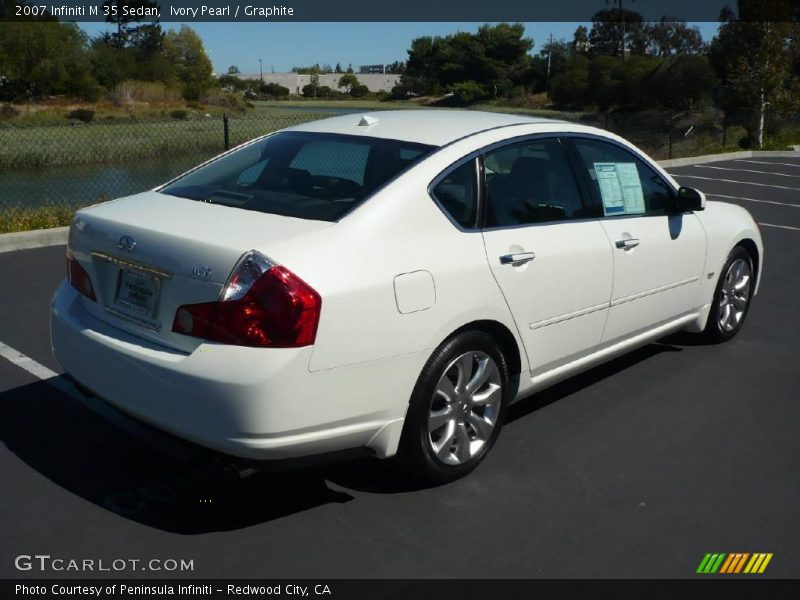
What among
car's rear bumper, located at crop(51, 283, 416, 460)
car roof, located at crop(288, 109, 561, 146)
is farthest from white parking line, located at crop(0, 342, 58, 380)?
car roof, located at crop(288, 109, 561, 146)

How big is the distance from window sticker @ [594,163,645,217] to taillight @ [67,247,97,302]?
8.65 feet

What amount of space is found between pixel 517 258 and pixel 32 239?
6555 mm

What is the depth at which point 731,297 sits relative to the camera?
236 inches

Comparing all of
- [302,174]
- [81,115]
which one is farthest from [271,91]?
[302,174]

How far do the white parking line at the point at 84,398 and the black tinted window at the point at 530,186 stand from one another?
1.90 m

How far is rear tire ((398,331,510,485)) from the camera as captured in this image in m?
3.57

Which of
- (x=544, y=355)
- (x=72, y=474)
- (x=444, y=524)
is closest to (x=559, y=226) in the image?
(x=544, y=355)

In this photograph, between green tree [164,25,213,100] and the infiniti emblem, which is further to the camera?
green tree [164,25,213,100]

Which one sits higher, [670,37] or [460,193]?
[670,37]

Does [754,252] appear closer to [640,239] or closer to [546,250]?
[640,239]

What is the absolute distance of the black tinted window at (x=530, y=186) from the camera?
4.07 meters

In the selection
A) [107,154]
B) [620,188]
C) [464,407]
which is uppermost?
[620,188]

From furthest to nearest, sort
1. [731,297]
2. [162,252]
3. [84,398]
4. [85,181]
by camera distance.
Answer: [85,181] < [731,297] < [84,398] < [162,252]

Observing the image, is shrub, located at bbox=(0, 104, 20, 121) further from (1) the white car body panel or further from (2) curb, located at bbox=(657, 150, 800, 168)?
(1) the white car body panel
